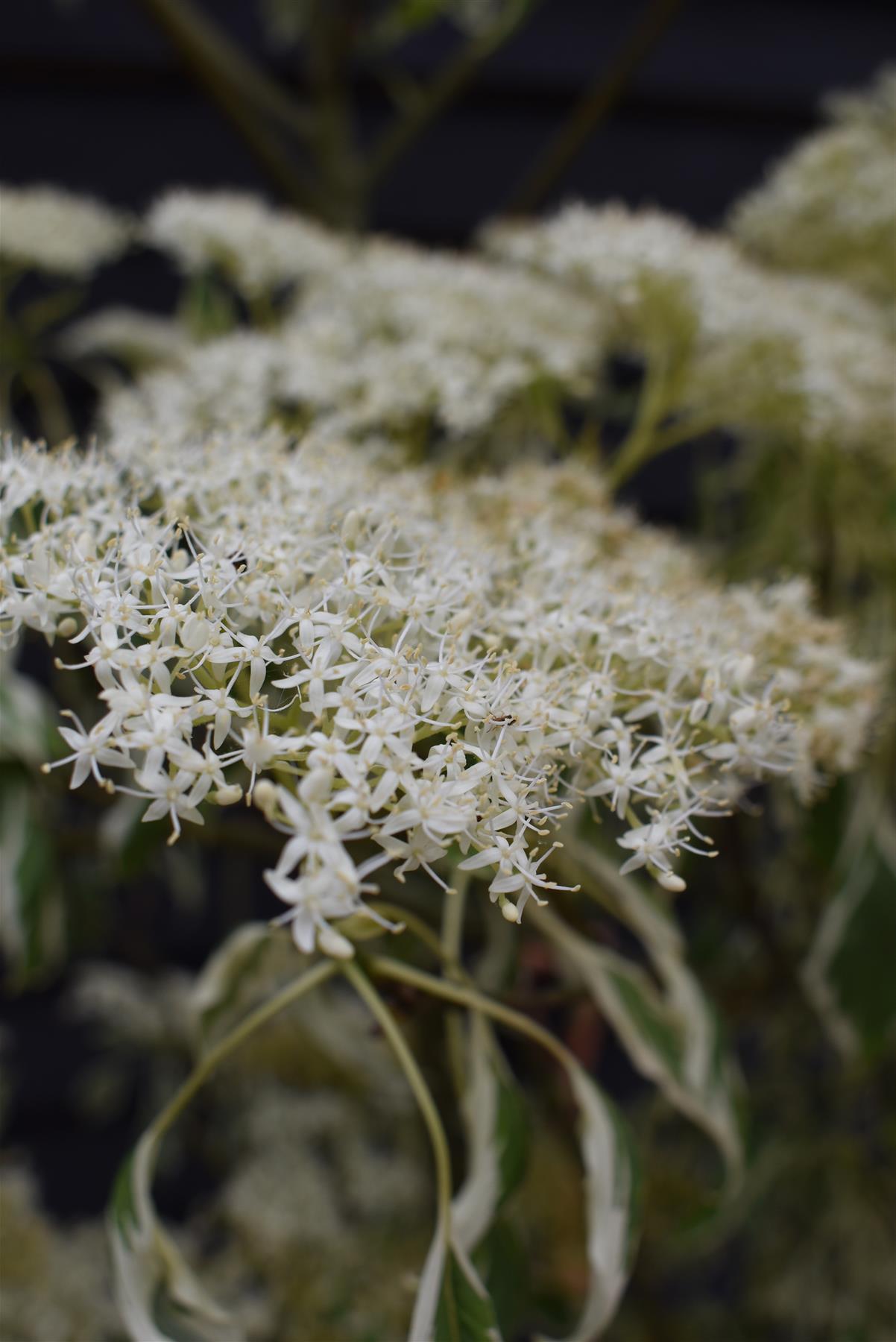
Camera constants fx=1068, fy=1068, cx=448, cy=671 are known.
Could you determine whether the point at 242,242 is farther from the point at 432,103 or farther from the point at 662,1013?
the point at 662,1013

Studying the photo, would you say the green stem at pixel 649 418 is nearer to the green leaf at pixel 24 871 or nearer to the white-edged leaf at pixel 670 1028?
the white-edged leaf at pixel 670 1028

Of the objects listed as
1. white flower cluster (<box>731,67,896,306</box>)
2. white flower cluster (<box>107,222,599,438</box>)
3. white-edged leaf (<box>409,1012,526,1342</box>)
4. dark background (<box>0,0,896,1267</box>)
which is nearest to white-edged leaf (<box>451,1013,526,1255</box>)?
white-edged leaf (<box>409,1012,526,1342</box>)

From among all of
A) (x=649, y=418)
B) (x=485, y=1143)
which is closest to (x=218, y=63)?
(x=649, y=418)

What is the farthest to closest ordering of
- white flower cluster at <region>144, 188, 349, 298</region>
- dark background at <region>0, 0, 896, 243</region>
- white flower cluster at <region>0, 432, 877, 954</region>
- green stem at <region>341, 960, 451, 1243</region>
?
dark background at <region>0, 0, 896, 243</region>, white flower cluster at <region>144, 188, 349, 298</region>, green stem at <region>341, 960, 451, 1243</region>, white flower cluster at <region>0, 432, 877, 954</region>

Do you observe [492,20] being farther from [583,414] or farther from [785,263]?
[583,414]

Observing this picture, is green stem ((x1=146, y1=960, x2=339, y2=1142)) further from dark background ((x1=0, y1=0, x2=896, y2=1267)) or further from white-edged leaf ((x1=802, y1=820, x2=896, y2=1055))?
dark background ((x1=0, y1=0, x2=896, y2=1267))

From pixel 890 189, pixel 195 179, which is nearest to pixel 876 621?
pixel 890 189
